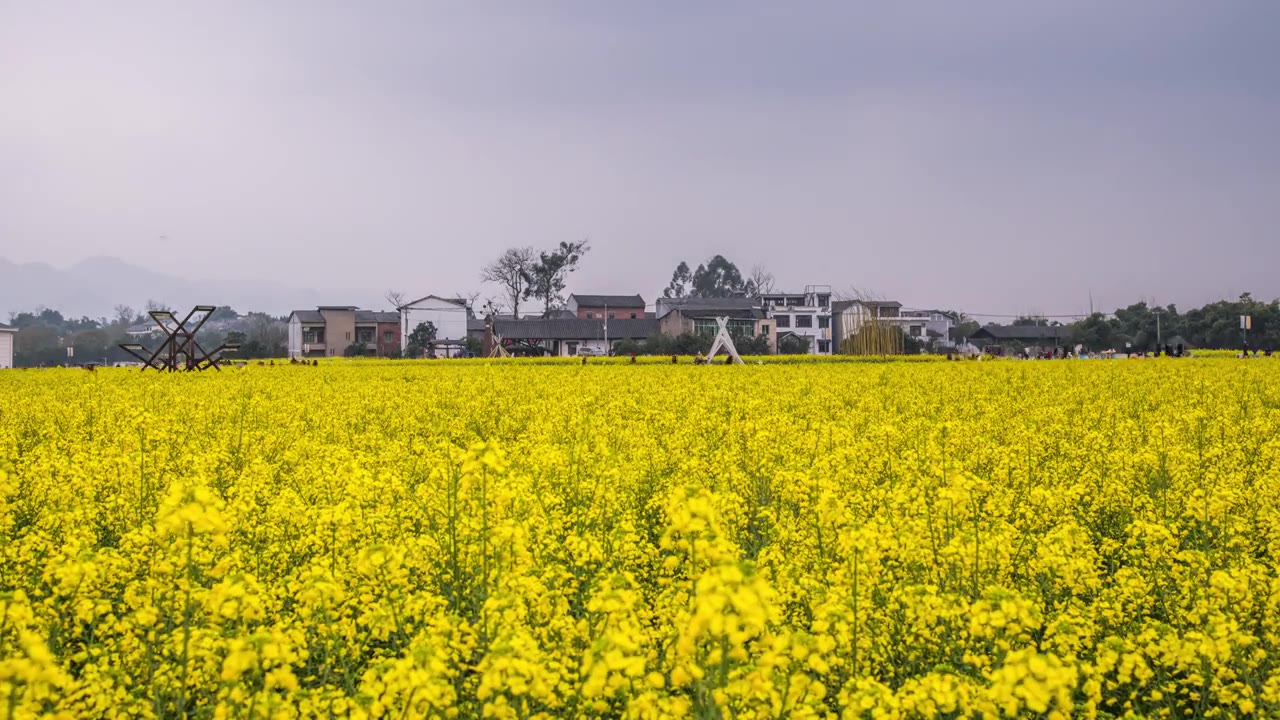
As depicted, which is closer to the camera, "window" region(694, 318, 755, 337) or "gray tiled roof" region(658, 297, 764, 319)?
"window" region(694, 318, 755, 337)

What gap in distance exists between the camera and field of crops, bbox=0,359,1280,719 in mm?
2953

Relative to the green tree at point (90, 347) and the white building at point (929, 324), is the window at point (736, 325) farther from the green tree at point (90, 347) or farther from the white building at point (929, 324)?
the green tree at point (90, 347)

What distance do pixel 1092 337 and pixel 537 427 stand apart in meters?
77.9

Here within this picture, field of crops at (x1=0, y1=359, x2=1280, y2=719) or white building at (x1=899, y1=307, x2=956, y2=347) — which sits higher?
white building at (x1=899, y1=307, x2=956, y2=347)

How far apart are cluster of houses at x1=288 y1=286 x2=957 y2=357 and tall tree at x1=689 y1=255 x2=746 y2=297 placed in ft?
141

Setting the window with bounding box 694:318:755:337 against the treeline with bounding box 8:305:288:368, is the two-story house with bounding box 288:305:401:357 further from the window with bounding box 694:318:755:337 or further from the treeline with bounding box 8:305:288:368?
the window with bounding box 694:318:755:337

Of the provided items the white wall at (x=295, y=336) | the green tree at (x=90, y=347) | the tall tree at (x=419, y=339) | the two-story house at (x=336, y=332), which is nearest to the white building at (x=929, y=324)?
the tall tree at (x=419, y=339)

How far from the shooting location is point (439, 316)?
82625mm

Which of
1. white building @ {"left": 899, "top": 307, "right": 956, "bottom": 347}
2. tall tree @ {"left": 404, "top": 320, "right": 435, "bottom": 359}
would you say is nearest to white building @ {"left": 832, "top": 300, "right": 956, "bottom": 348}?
white building @ {"left": 899, "top": 307, "right": 956, "bottom": 347}

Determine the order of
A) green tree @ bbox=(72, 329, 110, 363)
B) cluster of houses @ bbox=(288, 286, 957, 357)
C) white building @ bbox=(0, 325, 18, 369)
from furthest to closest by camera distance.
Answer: green tree @ bbox=(72, 329, 110, 363) < cluster of houses @ bbox=(288, 286, 957, 357) < white building @ bbox=(0, 325, 18, 369)

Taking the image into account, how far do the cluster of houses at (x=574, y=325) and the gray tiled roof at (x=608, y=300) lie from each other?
0.52 ft

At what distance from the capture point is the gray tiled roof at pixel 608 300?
95125mm

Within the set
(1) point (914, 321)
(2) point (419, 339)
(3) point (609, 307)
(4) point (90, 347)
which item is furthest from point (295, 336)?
(1) point (914, 321)

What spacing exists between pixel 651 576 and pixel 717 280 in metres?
136
